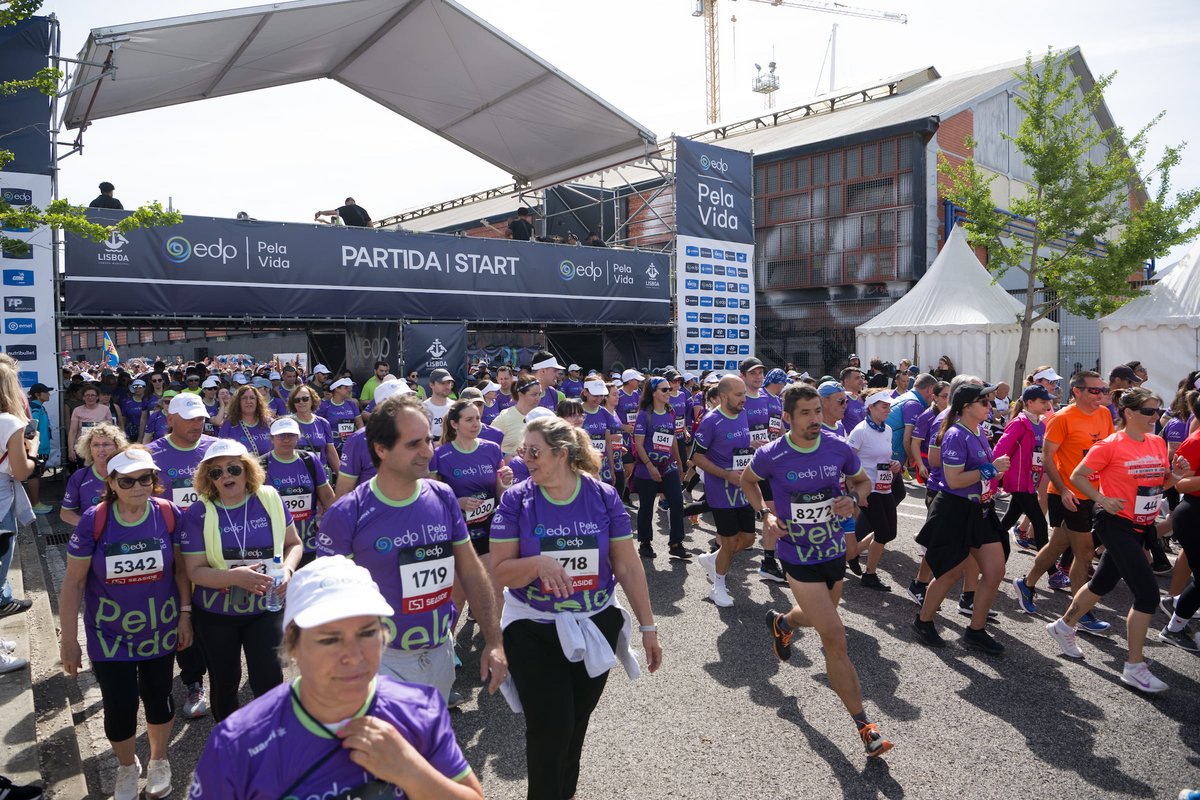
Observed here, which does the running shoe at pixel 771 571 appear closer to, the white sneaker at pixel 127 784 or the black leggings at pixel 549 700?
the black leggings at pixel 549 700

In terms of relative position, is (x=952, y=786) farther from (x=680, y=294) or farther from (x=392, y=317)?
(x=680, y=294)

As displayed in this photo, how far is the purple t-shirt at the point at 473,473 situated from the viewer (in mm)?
5555

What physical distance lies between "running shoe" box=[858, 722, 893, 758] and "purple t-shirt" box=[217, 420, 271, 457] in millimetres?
5091

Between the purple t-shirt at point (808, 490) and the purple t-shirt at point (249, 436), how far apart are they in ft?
14.1

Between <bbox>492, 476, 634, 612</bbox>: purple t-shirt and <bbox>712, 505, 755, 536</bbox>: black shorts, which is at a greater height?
<bbox>492, 476, 634, 612</bbox>: purple t-shirt

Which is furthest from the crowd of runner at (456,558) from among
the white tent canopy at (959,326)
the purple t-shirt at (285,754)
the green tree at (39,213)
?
the white tent canopy at (959,326)

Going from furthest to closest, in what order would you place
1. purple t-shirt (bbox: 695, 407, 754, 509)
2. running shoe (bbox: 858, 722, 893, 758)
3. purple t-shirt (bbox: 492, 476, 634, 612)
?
1. purple t-shirt (bbox: 695, 407, 754, 509)
2. running shoe (bbox: 858, 722, 893, 758)
3. purple t-shirt (bbox: 492, 476, 634, 612)

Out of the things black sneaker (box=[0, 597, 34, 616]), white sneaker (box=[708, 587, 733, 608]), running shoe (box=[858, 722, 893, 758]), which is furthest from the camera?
white sneaker (box=[708, 587, 733, 608])

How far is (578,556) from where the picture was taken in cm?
336

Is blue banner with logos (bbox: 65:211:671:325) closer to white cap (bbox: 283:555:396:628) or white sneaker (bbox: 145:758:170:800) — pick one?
white sneaker (bbox: 145:758:170:800)

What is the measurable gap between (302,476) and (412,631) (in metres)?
2.68

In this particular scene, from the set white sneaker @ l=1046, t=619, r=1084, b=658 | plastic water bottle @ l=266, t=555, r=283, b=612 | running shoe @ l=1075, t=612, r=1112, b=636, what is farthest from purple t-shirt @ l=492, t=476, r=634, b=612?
running shoe @ l=1075, t=612, r=1112, b=636

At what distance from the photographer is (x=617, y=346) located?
67.2ft

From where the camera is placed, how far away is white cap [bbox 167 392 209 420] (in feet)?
17.6
